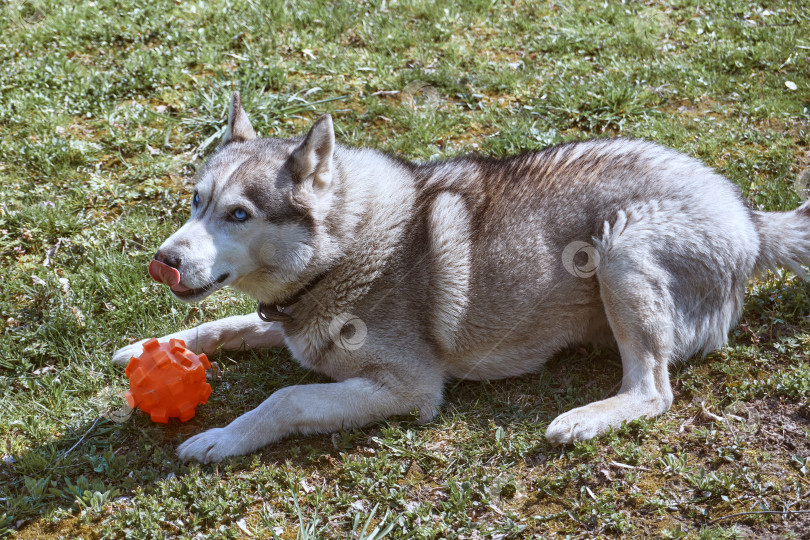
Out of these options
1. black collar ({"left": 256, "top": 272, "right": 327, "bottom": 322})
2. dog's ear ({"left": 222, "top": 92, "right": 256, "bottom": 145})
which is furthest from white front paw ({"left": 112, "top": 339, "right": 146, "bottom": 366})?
dog's ear ({"left": 222, "top": 92, "right": 256, "bottom": 145})

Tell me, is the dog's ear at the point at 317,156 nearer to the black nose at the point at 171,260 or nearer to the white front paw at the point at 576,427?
the black nose at the point at 171,260

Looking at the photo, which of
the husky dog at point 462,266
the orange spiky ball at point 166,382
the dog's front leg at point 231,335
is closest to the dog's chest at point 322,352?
the husky dog at point 462,266

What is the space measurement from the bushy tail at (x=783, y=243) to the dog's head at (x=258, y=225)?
2.53 m

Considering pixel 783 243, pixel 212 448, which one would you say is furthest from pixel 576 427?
pixel 212 448

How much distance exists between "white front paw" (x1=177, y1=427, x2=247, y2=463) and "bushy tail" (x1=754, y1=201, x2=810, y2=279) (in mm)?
3160

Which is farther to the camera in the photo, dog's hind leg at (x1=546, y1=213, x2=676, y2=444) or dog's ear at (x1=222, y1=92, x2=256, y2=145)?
dog's ear at (x1=222, y1=92, x2=256, y2=145)

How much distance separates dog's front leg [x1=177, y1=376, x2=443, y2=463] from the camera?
144 inches

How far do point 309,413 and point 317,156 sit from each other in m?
1.40

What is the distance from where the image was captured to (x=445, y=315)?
4023 mm

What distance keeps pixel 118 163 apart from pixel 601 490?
461cm

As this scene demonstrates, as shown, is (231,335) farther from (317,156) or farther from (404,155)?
(404,155)

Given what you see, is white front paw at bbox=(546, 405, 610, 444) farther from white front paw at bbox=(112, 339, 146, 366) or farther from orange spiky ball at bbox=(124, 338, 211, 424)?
white front paw at bbox=(112, 339, 146, 366)

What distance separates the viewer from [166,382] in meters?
3.75

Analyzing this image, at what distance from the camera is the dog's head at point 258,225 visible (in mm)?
3627
